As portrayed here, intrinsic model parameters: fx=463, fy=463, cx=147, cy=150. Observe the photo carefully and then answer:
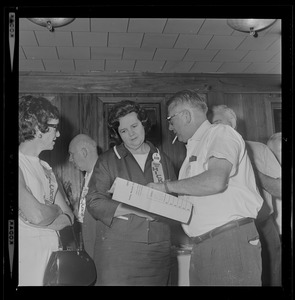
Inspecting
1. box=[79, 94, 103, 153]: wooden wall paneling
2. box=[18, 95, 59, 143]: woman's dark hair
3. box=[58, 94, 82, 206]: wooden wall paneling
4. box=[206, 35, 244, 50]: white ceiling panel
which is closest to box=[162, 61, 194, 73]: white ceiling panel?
box=[206, 35, 244, 50]: white ceiling panel

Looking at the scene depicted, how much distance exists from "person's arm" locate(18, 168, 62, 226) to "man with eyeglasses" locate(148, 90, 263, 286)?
0.52 meters

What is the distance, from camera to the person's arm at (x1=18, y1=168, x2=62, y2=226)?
2.23 meters

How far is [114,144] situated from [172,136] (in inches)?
11.6

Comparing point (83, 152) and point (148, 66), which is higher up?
point (148, 66)

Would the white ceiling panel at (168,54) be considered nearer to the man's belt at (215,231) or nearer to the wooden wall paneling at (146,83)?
the wooden wall paneling at (146,83)

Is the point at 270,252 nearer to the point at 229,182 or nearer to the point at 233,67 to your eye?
the point at 229,182

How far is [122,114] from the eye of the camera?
7.68ft

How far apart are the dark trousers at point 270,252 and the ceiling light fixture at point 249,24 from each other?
38.0 inches

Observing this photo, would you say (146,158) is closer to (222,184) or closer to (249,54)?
(222,184)

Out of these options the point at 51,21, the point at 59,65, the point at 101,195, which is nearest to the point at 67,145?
the point at 101,195

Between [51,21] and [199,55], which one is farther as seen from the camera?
[199,55]

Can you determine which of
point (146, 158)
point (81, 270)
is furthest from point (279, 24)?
point (81, 270)

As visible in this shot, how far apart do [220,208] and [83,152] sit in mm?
734

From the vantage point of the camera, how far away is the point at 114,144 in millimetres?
2332
